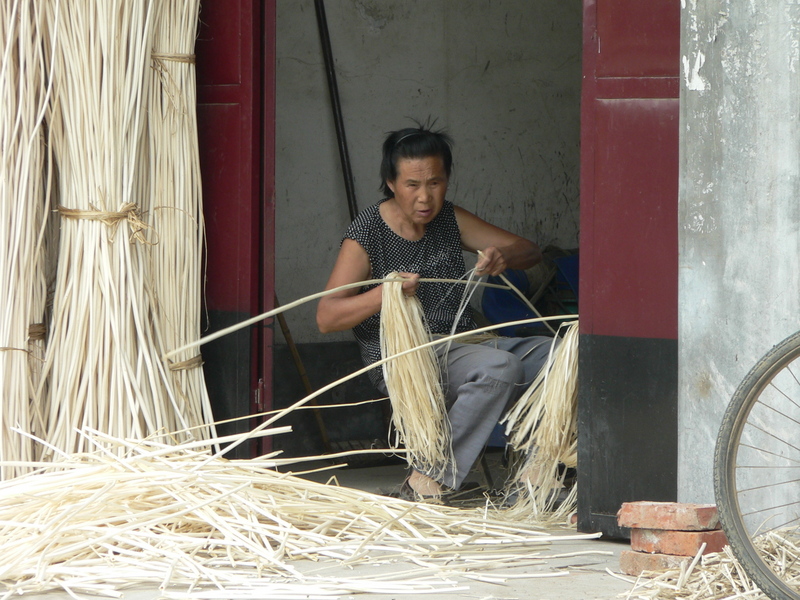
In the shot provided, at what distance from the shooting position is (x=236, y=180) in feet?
10.4

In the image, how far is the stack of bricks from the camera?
2.34m

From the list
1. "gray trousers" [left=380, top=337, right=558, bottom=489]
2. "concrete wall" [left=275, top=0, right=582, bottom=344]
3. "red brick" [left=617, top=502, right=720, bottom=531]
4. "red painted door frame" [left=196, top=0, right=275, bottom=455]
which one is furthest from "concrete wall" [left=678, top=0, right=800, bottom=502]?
"concrete wall" [left=275, top=0, right=582, bottom=344]

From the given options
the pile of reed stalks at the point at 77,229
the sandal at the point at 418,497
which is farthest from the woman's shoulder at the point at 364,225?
the sandal at the point at 418,497

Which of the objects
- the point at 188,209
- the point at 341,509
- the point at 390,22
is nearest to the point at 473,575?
the point at 341,509

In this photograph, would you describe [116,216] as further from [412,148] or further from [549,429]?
[549,429]

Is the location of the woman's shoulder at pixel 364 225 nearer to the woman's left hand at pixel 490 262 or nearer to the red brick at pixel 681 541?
the woman's left hand at pixel 490 262

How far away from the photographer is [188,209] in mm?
3088

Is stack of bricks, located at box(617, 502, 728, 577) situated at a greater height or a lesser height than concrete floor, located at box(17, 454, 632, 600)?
greater

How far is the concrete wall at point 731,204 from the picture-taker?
2445mm

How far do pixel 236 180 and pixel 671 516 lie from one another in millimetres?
1701

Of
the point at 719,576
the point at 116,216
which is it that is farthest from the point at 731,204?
the point at 116,216

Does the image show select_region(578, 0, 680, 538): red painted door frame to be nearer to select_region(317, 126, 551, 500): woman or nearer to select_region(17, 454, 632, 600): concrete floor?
select_region(17, 454, 632, 600): concrete floor

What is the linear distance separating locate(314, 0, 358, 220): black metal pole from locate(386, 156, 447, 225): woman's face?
1.19 metres

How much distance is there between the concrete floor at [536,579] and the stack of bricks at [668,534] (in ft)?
0.27
